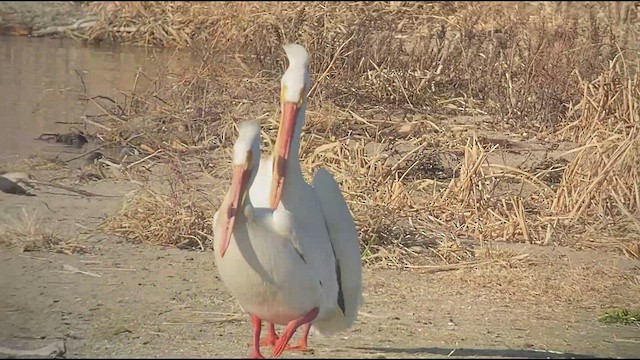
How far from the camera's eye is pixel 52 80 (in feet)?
48.7

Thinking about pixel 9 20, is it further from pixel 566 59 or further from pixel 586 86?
pixel 586 86

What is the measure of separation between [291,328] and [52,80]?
10.5 meters

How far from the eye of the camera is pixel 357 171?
28.3 feet

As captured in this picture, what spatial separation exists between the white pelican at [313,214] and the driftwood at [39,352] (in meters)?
0.95

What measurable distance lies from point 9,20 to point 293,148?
1451 cm

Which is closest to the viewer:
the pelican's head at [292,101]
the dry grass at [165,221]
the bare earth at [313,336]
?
the pelican's head at [292,101]

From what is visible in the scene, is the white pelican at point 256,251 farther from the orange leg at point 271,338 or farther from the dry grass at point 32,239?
the dry grass at point 32,239

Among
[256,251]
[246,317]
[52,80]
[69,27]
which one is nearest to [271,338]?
[246,317]

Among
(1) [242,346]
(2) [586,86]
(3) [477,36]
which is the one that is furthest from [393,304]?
(3) [477,36]

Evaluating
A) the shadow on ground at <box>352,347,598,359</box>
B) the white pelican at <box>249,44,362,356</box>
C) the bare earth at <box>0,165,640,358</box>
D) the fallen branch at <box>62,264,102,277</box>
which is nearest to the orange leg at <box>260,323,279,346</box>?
the white pelican at <box>249,44,362,356</box>

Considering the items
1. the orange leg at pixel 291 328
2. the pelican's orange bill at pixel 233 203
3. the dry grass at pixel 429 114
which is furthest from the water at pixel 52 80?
the pelican's orange bill at pixel 233 203

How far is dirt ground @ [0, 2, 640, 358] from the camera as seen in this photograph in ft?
18.4

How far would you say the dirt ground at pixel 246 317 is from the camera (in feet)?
18.4

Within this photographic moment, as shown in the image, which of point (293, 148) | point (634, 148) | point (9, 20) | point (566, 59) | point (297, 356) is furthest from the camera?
point (9, 20)
